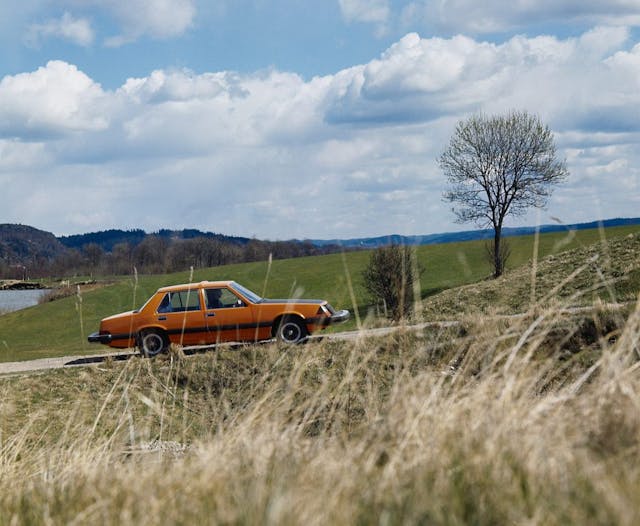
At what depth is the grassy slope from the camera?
190 ft

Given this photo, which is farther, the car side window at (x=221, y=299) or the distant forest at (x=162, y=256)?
the distant forest at (x=162, y=256)

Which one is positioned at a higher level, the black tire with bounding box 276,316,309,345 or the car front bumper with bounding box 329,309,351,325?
the car front bumper with bounding box 329,309,351,325

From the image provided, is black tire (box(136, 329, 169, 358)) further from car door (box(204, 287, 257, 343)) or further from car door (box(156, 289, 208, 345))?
car door (box(204, 287, 257, 343))

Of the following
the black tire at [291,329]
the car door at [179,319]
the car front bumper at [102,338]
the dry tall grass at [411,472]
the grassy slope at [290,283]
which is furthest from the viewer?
the grassy slope at [290,283]

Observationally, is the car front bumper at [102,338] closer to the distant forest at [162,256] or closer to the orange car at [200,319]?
the orange car at [200,319]

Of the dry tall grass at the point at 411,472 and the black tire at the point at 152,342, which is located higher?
the dry tall grass at the point at 411,472

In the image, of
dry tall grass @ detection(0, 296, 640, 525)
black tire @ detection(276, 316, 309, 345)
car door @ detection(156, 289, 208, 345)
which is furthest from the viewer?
car door @ detection(156, 289, 208, 345)

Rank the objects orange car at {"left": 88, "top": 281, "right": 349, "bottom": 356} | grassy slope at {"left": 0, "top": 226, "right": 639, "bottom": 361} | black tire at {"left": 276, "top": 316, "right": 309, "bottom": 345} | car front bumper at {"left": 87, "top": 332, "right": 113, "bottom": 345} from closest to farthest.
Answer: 1. black tire at {"left": 276, "top": 316, "right": 309, "bottom": 345}
2. orange car at {"left": 88, "top": 281, "right": 349, "bottom": 356}
3. car front bumper at {"left": 87, "top": 332, "right": 113, "bottom": 345}
4. grassy slope at {"left": 0, "top": 226, "right": 639, "bottom": 361}

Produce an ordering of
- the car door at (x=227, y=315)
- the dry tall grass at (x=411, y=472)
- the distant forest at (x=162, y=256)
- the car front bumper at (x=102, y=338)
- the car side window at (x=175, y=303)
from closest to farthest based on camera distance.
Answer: the dry tall grass at (x=411, y=472) < the car door at (x=227, y=315) < the car front bumper at (x=102, y=338) < the car side window at (x=175, y=303) < the distant forest at (x=162, y=256)

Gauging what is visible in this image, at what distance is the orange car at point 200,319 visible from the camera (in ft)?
56.1

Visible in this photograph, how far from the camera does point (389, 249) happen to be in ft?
132

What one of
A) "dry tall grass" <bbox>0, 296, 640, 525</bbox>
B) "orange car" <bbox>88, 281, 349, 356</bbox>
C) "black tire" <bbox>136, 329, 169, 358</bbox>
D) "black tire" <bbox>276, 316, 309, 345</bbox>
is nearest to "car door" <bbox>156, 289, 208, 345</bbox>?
"orange car" <bbox>88, 281, 349, 356</bbox>

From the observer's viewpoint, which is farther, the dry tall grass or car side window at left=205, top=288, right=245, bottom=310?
car side window at left=205, top=288, right=245, bottom=310

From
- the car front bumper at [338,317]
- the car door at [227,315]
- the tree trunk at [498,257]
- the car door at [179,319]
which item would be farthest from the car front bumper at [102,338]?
the tree trunk at [498,257]
